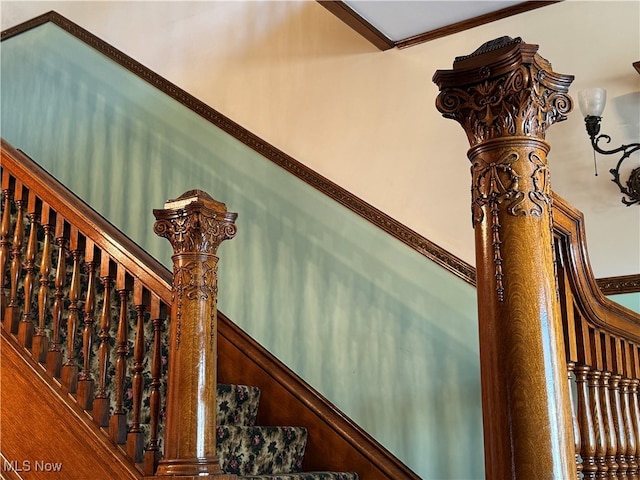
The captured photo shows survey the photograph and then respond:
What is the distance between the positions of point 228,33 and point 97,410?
2.29 metres

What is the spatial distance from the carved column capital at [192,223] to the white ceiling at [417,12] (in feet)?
4.04

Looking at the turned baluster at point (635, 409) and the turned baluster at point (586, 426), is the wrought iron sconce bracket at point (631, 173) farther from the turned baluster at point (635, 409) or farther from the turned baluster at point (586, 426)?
the turned baluster at point (586, 426)

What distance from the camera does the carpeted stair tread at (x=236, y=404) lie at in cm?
291

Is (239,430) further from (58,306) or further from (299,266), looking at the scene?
(299,266)

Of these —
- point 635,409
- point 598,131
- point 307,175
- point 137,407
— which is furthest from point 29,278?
point 598,131

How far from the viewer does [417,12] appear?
3078 mm

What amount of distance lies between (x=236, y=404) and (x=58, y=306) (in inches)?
32.1

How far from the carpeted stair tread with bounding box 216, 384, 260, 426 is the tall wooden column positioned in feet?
5.94

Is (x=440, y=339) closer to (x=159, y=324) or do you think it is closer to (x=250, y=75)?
(x=159, y=324)

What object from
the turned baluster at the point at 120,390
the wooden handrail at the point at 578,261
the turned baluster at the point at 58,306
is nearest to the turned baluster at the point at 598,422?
the wooden handrail at the point at 578,261
